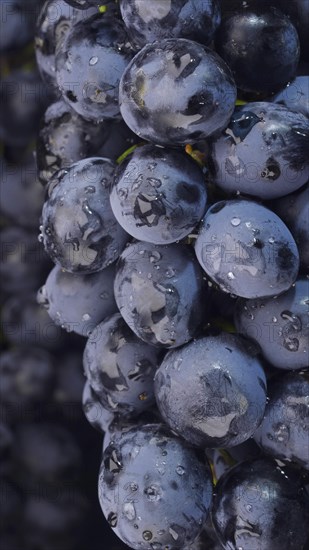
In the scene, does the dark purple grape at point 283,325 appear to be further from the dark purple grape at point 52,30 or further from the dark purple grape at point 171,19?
the dark purple grape at point 52,30

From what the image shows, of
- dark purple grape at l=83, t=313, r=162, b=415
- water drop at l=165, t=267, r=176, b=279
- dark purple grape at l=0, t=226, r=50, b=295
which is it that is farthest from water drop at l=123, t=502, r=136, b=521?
dark purple grape at l=0, t=226, r=50, b=295

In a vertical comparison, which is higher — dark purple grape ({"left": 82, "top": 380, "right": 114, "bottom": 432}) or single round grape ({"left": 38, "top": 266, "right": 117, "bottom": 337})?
single round grape ({"left": 38, "top": 266, "right": 117, "bottom": 337})

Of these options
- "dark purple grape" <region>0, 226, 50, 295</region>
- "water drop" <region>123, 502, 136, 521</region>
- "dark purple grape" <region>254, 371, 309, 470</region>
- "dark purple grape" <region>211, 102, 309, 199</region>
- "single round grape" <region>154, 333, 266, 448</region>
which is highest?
"dark purple grape" <region>211, 102, 309, 199</region>

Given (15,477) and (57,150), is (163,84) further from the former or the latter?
(15,477)

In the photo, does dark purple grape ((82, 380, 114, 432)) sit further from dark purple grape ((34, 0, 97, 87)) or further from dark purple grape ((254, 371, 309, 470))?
dark purple grape ((34, 0, 97, 87))

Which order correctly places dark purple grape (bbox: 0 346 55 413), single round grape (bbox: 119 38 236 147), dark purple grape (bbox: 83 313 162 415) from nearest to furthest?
1. single round grape (bbox: 119 38 236 147)
2. dark purple grape (bbox: 83 313 162 415)
3. dark purple grape (bbox: 0 346 55 413)
